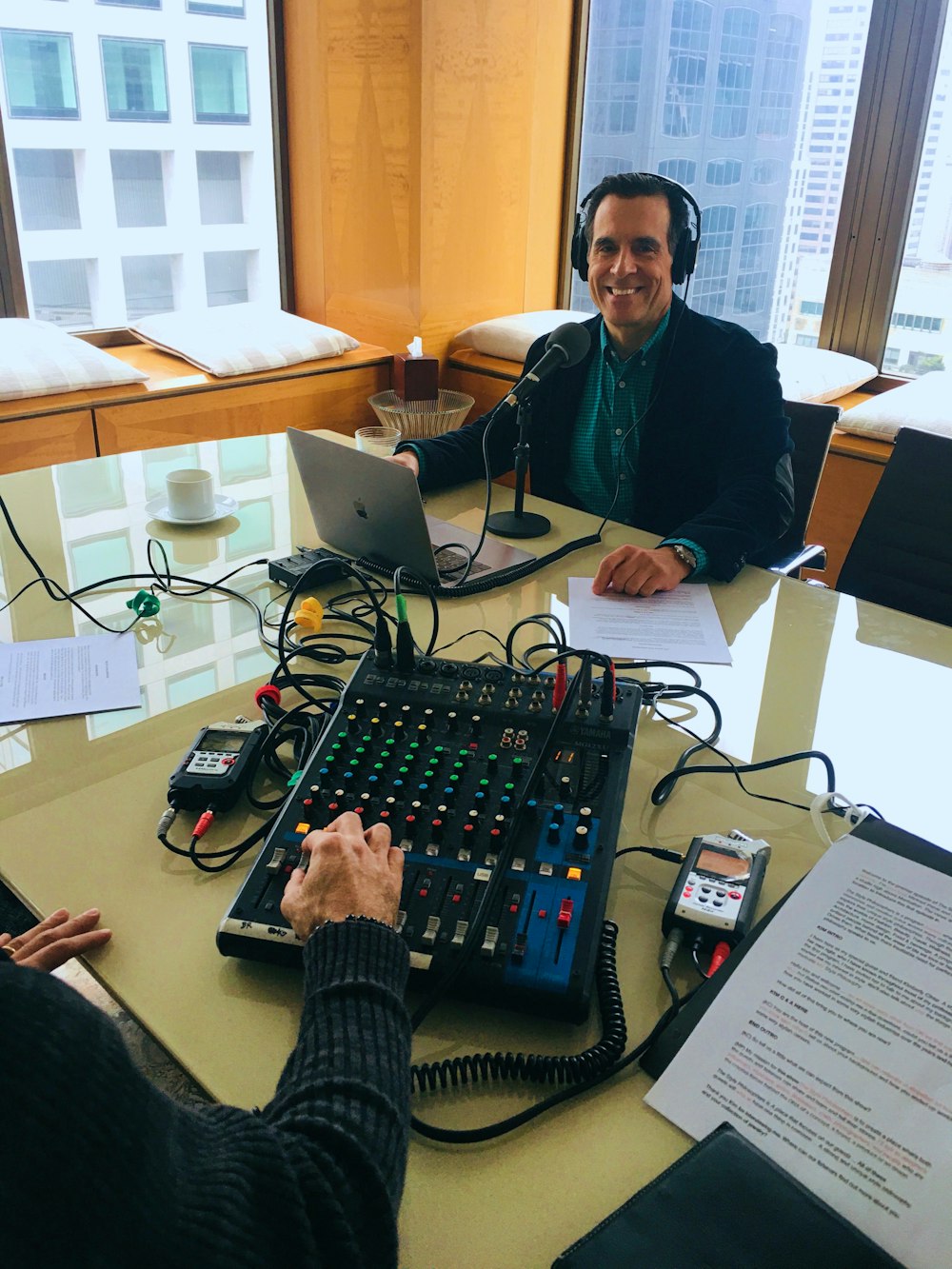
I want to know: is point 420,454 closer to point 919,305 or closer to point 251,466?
point 251,466

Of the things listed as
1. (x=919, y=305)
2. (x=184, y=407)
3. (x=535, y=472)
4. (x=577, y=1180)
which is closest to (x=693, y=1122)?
(x=577, y=1180)

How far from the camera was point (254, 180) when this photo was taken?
354cm

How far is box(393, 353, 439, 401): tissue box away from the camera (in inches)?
126

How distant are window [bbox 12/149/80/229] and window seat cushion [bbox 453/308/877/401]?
53.2 inches

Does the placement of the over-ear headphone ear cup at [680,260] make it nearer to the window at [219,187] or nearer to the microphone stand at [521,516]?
the microphone stand at [521,516]

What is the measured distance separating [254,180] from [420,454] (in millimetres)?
2299

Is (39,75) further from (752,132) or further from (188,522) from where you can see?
(752,132)

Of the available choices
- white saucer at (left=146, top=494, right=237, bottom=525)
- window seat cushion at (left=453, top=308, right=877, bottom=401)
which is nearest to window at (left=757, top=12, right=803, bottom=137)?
window seat cushion at (left=453, top=308, right=877, bottom=401)

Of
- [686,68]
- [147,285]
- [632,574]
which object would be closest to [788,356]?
[686,68]

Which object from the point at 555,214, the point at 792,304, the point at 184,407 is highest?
the point at 555,214

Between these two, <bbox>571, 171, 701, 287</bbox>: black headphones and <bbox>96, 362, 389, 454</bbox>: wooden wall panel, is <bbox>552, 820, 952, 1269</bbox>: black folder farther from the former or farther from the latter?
<bbox>96, 362, 389, 454</bbox>: wooden wall panel

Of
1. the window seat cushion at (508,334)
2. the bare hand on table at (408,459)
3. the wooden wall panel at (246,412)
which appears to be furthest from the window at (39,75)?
the bare hand on table at (408,459)

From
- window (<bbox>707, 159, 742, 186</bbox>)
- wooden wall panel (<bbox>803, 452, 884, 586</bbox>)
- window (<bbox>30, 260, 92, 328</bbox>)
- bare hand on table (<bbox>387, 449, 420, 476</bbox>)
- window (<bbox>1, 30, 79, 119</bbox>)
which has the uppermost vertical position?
window (<bbox>1, 30, 79, 119</bbox>)

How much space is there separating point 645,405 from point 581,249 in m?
0.33
